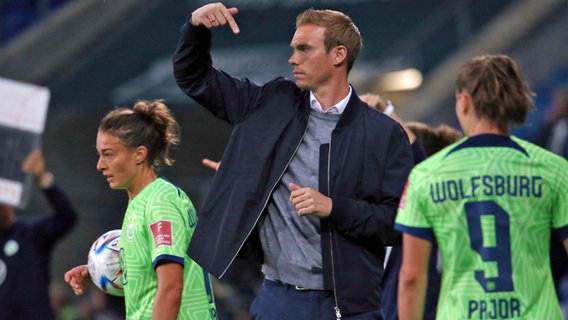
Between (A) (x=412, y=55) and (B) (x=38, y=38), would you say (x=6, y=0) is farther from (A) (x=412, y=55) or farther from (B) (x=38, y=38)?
(A) (x=412, y=55)

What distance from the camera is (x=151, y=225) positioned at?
13.8ft

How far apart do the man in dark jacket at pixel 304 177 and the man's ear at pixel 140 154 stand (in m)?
0.36

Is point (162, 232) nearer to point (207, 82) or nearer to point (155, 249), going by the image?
point (155, 249)

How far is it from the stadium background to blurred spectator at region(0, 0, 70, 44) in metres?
0.28

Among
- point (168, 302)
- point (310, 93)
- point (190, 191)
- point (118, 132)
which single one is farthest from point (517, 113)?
point (190, 191)

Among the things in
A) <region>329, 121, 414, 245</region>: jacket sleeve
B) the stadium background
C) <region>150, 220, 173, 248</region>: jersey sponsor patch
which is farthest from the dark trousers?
the stadium background

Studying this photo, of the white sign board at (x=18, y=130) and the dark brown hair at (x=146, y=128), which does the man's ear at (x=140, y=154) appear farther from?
the white sign board at (x=18, y=130)

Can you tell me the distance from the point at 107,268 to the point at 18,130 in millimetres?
4122

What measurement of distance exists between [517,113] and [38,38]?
1259 cm

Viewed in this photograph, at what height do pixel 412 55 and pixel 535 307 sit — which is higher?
pixel 412 55

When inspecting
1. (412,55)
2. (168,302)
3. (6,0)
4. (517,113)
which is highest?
(6,0)

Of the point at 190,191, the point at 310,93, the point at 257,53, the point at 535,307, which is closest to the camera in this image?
the point at 535,307

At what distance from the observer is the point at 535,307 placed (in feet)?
10.8

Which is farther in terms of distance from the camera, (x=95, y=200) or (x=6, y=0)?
(x=6, y=0)
